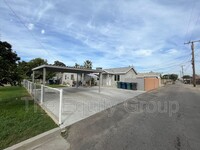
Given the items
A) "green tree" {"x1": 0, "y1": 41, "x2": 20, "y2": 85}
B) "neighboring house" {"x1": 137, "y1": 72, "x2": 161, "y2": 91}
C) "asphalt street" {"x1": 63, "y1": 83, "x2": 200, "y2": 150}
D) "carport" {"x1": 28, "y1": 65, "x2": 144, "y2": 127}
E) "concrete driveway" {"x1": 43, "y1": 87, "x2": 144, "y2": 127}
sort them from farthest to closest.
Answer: "neighboring house" {"x1": 137, "y1": 72, "x2": 161, "y2": 91}, "concrete driveway" {"x1": 43, "y1": 87, "x2": 144, "y2": 127}, "carport" {"x1": 28, "y1": 65, "x2": 144, "y2": 127}, "green tree" {"x1": 0, "y1": 41, "x2": 20, "y2": 85}, "asphalt street" {"x1": 63, "y1": 83, "x2": 200, "y2": 150}

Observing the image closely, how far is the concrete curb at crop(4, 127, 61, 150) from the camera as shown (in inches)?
139

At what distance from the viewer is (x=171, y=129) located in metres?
4.96

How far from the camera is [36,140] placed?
3869 millimetres

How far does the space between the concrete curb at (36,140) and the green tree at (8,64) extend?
2067 millimetres

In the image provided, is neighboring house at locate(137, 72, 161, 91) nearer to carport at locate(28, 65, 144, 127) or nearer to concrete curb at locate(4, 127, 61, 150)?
Result: carport at locate(28, 65, 144, 127)

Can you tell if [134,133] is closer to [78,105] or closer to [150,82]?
[78,105]

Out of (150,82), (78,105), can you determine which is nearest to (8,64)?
(78,105)

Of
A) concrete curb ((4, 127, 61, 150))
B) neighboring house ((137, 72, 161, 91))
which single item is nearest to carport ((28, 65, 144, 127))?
concrete curb ((4, 127, 61, 150))

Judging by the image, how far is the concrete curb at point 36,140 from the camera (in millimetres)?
3538

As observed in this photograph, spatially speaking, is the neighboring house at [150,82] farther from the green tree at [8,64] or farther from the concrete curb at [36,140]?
the green tree at [8,64]

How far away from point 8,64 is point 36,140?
2366mm

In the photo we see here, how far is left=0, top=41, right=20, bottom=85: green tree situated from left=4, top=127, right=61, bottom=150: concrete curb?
2067mm

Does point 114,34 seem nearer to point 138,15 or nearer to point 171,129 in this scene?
point 138,15

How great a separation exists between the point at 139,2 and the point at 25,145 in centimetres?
1089
